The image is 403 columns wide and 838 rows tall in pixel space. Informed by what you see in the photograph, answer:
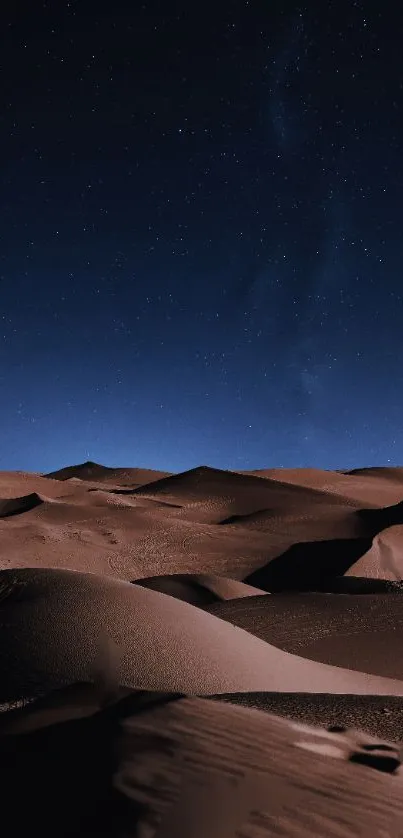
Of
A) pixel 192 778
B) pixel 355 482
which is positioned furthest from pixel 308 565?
pixel 355 482

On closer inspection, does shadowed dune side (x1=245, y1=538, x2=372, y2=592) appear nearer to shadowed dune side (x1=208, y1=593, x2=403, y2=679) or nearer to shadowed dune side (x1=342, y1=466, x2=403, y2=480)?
shadowed dune side (x1=208, y1=593, x2=403, y2=679)

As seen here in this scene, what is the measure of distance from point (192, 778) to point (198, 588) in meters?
7.47

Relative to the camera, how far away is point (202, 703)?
6.70ft

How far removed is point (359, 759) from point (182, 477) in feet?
73.2

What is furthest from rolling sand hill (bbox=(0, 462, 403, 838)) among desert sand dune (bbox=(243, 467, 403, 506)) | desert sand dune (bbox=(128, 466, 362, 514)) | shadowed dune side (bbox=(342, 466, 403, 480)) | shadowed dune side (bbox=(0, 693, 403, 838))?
shadowed dune side (bbox=(342, 466, 403, 480))

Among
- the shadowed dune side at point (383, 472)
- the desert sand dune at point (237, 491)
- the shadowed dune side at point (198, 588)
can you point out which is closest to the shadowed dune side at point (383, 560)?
the shadowed dune side at point (198, 588)

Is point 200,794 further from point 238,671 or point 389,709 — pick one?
point 238,671

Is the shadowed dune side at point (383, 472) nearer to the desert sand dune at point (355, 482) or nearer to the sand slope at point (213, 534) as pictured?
the desert sand dune at point (355, 482)

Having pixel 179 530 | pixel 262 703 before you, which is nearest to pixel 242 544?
pixel 179 530

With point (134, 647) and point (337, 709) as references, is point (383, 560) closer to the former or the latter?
point (134, 647)

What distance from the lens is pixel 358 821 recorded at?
155 centimetres

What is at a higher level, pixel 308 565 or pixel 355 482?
pixel 355 482

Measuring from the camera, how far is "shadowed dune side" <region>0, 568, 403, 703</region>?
3635 mm

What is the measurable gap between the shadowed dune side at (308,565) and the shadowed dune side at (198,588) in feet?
7.71
